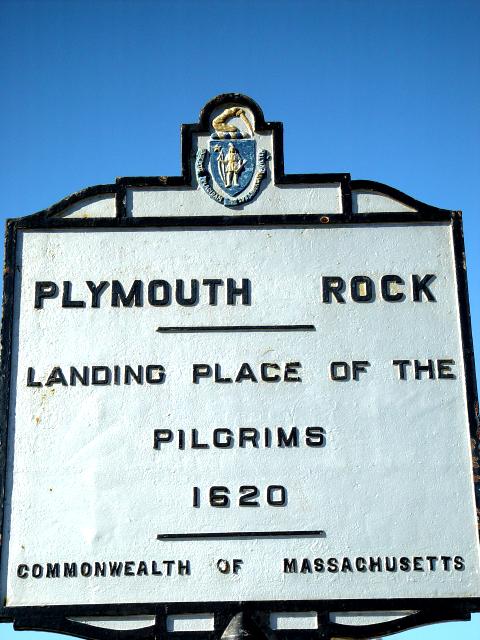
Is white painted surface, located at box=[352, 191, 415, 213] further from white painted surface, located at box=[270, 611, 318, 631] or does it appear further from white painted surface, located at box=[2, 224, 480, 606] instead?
white painted surface, located at box=[270, 611, 318, 631]

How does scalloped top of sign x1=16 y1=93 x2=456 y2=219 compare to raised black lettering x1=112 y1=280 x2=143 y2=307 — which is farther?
scalloped top of sign x1=16 y1=93 x2=456 y2=219

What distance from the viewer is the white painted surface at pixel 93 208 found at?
276 inches

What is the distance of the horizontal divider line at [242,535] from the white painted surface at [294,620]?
1.77ft

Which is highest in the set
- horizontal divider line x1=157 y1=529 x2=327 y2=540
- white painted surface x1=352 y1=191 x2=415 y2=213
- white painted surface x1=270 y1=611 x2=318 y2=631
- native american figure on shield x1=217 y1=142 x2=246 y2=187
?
native american figure on shield x1=217 y1=142 x2=246 y2=187

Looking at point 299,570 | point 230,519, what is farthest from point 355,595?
point 230,519

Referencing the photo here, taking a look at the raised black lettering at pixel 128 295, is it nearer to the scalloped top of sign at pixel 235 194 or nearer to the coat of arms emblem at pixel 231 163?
the scalloped top of sign at pixel 235 194

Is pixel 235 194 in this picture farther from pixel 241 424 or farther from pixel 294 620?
pixel 294 620

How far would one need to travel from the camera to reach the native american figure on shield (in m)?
7.04

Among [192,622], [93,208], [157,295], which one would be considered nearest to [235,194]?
[157,295]

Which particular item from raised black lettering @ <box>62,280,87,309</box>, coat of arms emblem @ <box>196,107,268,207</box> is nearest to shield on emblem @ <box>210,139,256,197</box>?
coat of arms emblem @ <box>196,107,268,207</box>

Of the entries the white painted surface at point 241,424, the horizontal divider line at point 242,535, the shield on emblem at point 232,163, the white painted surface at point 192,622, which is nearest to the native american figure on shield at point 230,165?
the shield on emblem at point 232,163

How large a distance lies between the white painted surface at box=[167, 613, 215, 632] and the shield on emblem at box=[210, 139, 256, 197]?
332 cm

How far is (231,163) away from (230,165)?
20 mm

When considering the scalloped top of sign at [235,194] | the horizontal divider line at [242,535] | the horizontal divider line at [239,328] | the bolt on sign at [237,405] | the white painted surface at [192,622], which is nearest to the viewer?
the white painted surface at [192,622]
